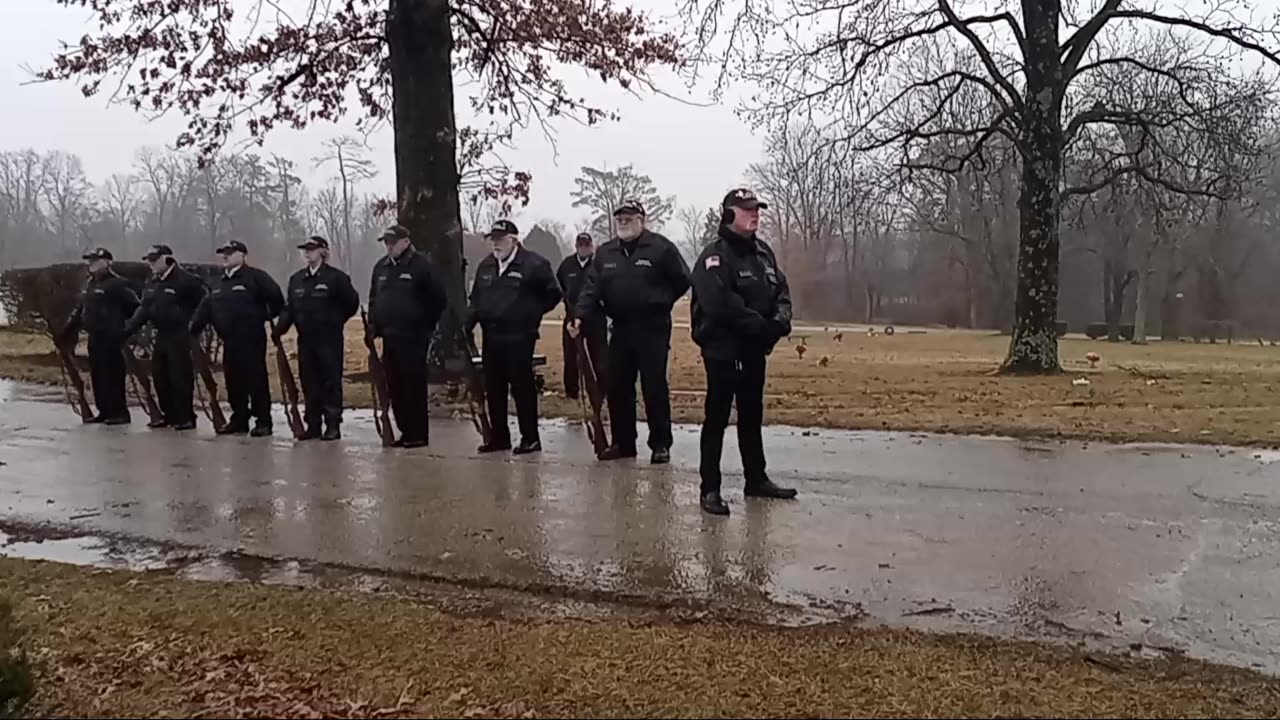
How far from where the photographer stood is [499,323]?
965cm

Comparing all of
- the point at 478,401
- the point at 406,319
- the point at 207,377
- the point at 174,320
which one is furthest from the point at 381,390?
the point at 174,320

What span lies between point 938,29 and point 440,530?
15406mm

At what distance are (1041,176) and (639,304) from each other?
12001 mm

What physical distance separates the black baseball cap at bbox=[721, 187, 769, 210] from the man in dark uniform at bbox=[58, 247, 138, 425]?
846 centimetres

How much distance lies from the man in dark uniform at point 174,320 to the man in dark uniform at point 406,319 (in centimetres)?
291

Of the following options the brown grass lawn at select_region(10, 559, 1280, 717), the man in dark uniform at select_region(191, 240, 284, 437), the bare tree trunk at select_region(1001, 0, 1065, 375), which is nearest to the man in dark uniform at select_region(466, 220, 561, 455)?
the man in dark uniform at select_region(191, 240, 284, 437)

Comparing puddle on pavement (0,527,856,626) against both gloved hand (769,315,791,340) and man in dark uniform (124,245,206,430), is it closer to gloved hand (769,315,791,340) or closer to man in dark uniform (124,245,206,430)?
gloved hand (769,315,791,340)

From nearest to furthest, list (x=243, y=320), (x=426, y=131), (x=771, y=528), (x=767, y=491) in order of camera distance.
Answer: (x=771, y=528)
(x=767, y=491)
(x=243, y=320)
(x=426, y=131)

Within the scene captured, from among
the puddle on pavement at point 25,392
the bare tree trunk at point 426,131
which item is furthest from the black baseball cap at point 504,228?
the puddle on pavement at point 25,392

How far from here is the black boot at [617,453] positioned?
9.28 meters

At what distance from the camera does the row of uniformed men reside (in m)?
7.22

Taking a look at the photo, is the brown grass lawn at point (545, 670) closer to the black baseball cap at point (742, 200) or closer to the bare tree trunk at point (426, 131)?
→ the black baseball cap at point (742, 200)

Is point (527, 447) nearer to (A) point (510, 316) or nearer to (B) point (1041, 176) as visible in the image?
(A) point (510, 316)

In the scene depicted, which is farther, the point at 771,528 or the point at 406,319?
the point at 406,319
